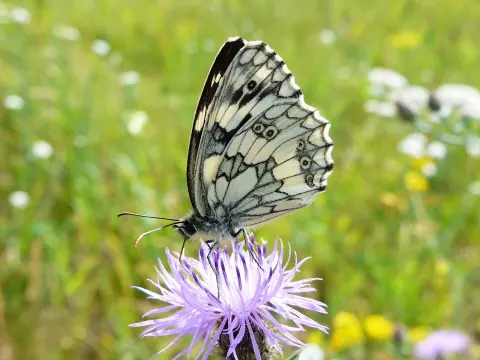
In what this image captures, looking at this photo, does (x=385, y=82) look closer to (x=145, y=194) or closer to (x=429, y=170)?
(x=429, y=170)

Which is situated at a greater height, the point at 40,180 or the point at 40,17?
the point at 40,17

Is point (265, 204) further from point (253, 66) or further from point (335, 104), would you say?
point (335, 104)

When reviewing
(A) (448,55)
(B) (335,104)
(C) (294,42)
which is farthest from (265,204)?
(A) (448,55)

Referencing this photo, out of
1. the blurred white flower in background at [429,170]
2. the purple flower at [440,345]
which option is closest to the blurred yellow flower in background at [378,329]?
the purple flower at [440,345]

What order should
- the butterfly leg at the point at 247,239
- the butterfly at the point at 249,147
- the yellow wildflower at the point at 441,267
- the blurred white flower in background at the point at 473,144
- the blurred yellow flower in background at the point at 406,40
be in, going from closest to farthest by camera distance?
1. the butterfly leg at the point at 247,239
2. the butterfly at the point at 249,147
3. the yellow wildflower at the point at 441,267
4. the blurred white flower in background at the point at 473,144
5. the blurred yellow flower in background at the point at 406,40

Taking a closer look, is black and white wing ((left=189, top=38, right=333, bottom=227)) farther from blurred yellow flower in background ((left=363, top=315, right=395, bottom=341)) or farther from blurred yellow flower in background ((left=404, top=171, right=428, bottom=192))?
blurred yellow flower in background ((left=404, top=171, right=428, bottom=192))

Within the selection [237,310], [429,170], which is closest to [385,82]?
[429,170]

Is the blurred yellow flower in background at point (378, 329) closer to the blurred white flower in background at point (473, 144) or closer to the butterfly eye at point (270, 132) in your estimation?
the blurred white flower in background at point (473, 144)
